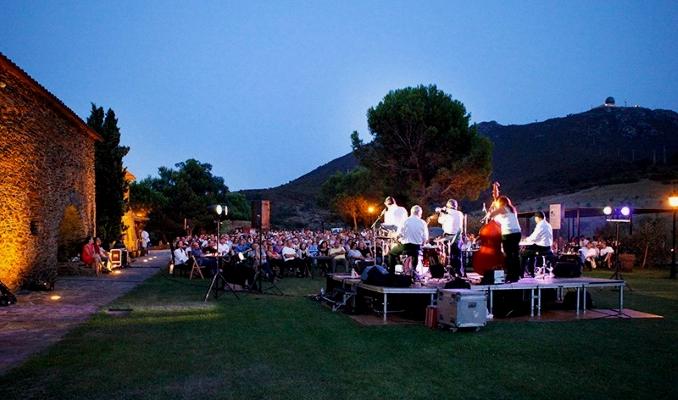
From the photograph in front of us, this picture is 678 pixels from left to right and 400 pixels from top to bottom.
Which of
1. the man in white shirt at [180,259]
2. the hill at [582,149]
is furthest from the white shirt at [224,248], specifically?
the hill at [582,149]

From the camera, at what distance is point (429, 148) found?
3155 centimetres

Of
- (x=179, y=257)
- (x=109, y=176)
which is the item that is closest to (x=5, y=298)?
(x=179, y=257)

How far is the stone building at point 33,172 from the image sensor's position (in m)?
12.8

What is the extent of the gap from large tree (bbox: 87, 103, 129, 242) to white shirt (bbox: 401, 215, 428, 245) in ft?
57.3

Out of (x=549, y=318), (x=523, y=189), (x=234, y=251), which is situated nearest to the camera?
(x=549, y=318)

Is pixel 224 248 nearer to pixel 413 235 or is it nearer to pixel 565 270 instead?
pixel 413 235

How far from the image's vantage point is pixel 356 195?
52.7 metres

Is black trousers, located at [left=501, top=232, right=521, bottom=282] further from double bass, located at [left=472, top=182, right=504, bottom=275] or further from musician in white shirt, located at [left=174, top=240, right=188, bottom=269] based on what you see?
musician in white shirt, located at [left=174, top=240, right=188, bottom=269]

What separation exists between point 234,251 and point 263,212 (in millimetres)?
4567

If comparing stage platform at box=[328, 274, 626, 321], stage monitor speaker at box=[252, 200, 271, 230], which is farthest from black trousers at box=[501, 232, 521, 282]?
stage monitor speaker at box=[252, 200, 271, 230]

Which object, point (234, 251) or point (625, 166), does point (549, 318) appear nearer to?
point (234, 251)

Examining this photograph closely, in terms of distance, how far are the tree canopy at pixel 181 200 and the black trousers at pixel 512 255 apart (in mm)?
37681

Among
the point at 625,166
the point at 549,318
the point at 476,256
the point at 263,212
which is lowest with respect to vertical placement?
the point at 549,318

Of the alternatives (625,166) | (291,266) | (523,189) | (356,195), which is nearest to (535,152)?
(523,189)
